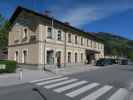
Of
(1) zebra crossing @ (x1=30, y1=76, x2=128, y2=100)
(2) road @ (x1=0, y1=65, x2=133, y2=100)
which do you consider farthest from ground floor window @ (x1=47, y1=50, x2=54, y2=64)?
(1) zebra crossing @ (x1=30, y1=76, x2=128, y2=100)

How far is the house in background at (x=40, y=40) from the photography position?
26109 mm

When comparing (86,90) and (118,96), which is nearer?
(118,96)

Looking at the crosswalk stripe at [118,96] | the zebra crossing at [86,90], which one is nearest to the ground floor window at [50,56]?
the zebra crossing at [86,90]

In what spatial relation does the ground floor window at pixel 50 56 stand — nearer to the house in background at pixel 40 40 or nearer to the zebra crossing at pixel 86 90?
the house in background at pixel 40 40

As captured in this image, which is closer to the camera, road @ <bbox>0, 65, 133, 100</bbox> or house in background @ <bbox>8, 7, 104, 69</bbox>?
road @ <bbox>0, 65, 133, 100</bbox>

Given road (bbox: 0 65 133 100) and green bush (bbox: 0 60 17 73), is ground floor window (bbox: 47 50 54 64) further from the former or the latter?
road (bbox: 0 65 133 100)

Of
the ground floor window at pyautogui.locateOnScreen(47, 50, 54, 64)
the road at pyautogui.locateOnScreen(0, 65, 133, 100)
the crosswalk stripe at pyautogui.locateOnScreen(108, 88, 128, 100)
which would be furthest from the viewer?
the ground floor window at pyautogui.locateOnScreen(47, 50, 54, 64)

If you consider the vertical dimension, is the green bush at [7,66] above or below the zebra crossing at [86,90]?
above

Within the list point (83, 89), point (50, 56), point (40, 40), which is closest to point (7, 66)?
point (40, 40)

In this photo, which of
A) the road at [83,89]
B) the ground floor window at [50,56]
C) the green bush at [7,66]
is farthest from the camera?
the ground floor window at [50,56]

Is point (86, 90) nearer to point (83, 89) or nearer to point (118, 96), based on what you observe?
point (83, 89)

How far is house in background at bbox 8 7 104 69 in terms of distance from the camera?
85.7 ft

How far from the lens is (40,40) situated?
2584 centimetres

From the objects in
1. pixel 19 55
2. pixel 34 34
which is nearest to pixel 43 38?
pixel 34 34
